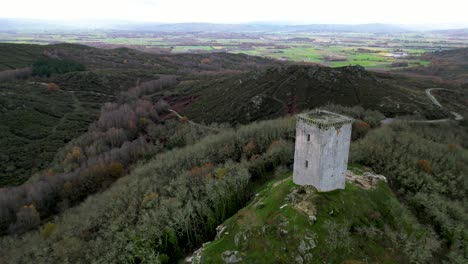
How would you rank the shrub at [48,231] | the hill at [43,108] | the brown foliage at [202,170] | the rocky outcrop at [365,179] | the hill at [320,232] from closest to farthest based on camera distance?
the hill at [320,232]
the rocky outcrop at [365,179]
the shrub at [48,231]
the brown foliage at [202,170]
the hill at [43,108]

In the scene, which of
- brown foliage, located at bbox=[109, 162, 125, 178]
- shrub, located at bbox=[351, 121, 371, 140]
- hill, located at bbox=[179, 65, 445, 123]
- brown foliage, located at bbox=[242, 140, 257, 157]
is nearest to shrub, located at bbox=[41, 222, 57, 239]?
brown foliage, located at bbox=[109, 162, 125, 178]

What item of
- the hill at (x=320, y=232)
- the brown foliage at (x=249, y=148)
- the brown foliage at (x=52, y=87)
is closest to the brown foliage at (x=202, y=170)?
the brown foliage at (x=249, y=148)

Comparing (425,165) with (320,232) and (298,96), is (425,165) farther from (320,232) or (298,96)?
(298,96)

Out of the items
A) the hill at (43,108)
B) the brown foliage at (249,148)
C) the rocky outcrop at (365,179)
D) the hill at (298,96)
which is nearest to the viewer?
the rocky outcrop at (365,179)

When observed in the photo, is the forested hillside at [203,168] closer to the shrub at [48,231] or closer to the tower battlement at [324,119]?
the shrub at [48,231]

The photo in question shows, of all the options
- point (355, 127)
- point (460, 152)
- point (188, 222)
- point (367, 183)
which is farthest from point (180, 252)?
point (460, 152)

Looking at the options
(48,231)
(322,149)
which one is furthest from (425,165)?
(48,231)

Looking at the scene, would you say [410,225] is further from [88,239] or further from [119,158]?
[119,158]

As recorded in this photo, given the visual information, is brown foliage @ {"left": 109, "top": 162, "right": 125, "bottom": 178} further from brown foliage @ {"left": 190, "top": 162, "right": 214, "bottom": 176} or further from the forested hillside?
brown foliage @ {"left": 190, "top": 162, "right": 214, "bottom": 176}
